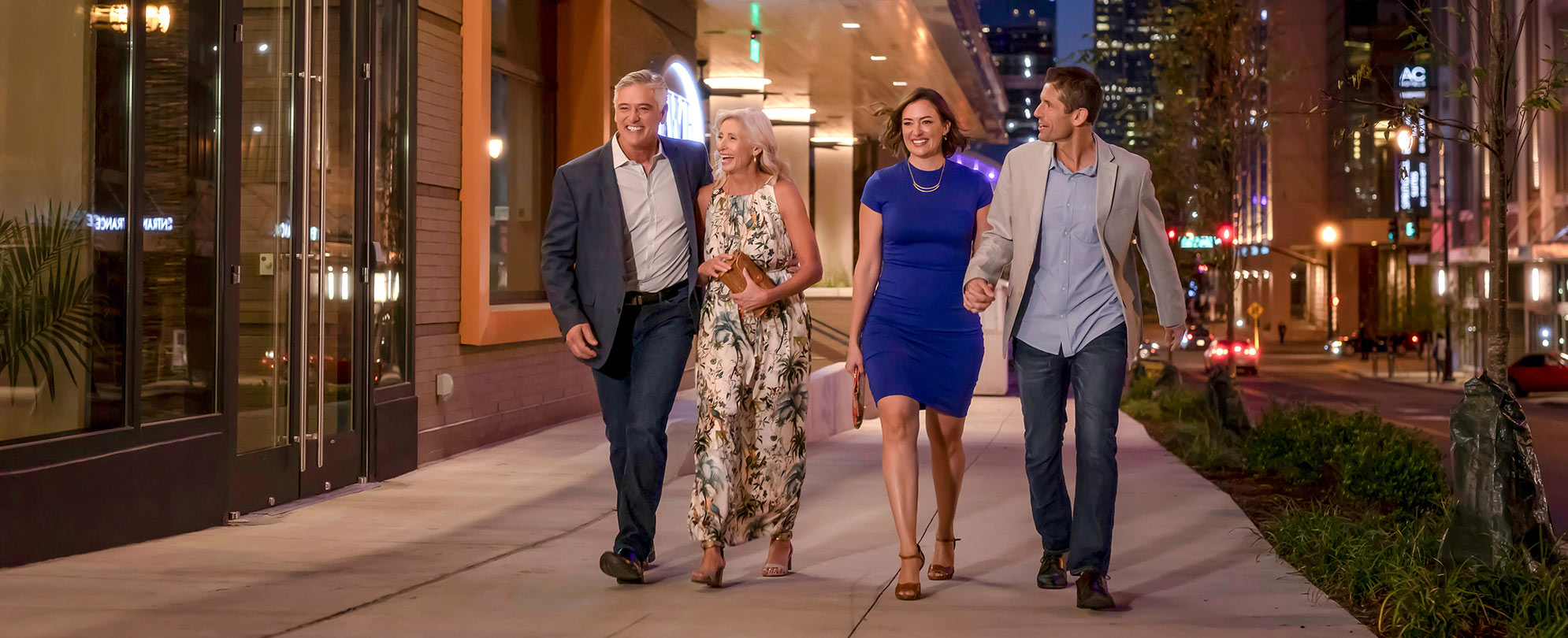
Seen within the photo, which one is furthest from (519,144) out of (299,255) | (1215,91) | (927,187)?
(1215,91)

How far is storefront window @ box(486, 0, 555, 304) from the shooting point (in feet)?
42.3

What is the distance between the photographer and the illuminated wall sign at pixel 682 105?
16.0 m

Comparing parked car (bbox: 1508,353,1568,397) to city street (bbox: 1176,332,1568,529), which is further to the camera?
parked car (bbox: 1508,353,1568,397)

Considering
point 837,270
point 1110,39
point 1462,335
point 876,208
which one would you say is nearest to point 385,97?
point 876,208

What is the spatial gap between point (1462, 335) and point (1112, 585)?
140 feet

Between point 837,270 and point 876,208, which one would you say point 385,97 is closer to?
point 876,208

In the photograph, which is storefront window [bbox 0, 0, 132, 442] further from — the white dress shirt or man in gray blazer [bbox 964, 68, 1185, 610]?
man in gray blazer [bbox 964, 68, 1185, 610]

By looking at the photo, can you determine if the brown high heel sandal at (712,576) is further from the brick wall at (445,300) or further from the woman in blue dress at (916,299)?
the brick wall at (445,300)

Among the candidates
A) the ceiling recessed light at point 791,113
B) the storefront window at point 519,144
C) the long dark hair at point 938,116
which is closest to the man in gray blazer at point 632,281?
the long dark hair at point 938,116

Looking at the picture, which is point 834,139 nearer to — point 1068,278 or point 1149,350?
point 1149,350

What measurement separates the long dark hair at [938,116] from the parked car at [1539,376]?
29300 millimetres

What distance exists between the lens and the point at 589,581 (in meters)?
6.30

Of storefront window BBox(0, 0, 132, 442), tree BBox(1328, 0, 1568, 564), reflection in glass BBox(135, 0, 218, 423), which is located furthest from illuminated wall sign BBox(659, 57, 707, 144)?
tree BBox(1328, 0, 1568, 564)

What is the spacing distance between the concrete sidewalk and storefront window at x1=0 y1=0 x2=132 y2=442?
80 cm
